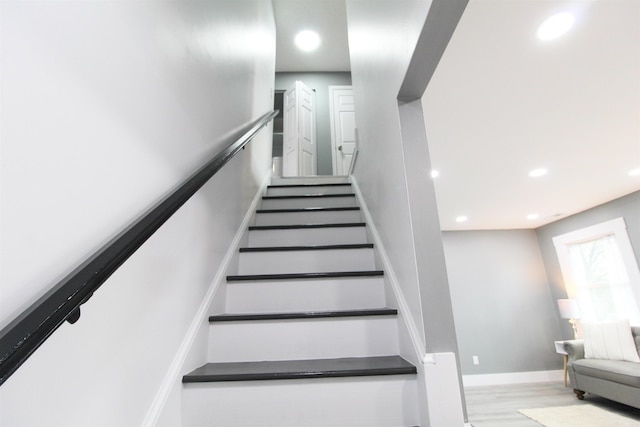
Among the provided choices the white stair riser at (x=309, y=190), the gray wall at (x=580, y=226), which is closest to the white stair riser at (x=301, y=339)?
the white stair riser at (x=309, y=190)

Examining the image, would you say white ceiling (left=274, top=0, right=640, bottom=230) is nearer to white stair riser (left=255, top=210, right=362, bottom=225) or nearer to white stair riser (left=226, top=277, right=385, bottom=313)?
white stair riser (left=255, top=210, right=362, bottom=225)

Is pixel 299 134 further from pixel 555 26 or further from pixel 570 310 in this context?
pixel 570 310

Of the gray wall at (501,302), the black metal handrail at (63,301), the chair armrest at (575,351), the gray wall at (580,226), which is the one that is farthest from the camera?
the gray wall at (501,302)

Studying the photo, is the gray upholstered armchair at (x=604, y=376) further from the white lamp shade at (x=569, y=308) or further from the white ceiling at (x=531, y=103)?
the white ceiling at (x=531, y=103)

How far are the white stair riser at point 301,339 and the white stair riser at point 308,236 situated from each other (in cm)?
84

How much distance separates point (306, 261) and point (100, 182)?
130 centimetres

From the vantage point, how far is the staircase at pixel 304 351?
3.69ft

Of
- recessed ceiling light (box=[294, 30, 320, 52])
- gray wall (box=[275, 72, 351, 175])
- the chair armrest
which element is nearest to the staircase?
gray wall (box=[275, 72, 351, 175])

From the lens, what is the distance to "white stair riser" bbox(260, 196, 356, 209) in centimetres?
287

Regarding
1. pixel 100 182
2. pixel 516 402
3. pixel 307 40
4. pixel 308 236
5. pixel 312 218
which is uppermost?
pixel 307 40

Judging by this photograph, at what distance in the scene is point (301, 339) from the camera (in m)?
1.39

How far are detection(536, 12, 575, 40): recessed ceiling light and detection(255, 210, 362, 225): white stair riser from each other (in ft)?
5.19

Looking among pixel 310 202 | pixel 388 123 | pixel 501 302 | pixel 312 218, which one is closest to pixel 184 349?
pixel 388 123

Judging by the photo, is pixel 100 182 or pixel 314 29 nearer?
pixel 100 182
